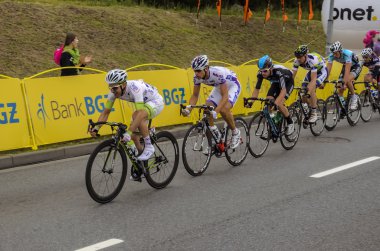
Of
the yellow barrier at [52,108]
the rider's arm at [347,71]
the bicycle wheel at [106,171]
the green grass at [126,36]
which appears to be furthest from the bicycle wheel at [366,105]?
the bicycle wheel at [106,171]

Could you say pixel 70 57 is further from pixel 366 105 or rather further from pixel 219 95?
pixel 366 105

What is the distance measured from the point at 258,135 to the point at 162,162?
277 centimetres

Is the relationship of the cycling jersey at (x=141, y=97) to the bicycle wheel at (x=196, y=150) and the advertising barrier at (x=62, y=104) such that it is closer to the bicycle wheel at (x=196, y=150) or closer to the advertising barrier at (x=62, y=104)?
the bicycle wheel at (x=196, y=150)

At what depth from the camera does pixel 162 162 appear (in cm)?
791

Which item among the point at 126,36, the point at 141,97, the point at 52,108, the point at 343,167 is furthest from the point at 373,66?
the point at 126,36

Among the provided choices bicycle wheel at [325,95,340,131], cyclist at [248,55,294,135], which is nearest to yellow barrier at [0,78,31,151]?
cyclist at [248,55,294,135]

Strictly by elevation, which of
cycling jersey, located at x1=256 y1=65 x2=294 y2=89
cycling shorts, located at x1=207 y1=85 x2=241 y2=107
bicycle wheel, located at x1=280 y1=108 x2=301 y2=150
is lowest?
bicycle wheel, located at x1=280 y1=108 x2=301 y2=150

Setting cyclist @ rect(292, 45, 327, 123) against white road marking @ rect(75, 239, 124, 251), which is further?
cyclist @ rect(292, 45, 327, 123)

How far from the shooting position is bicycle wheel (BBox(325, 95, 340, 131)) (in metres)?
12.8

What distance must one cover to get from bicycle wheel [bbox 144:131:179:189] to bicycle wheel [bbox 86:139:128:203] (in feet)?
1.64

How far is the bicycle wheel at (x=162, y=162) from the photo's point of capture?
7.70m

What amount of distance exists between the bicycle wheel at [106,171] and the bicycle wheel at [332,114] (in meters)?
6.88

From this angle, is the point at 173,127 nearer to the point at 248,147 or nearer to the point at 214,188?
the point at 248,147

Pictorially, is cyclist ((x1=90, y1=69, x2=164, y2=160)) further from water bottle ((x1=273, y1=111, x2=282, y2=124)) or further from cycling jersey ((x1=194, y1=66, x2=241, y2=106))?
water bottle ((x1=273, y1=111, x2=282, y2=124))
